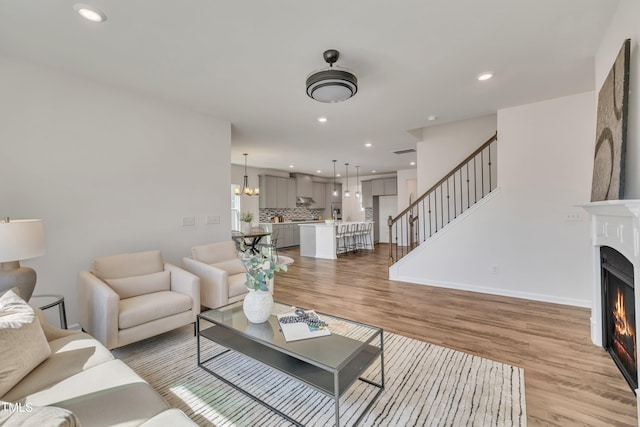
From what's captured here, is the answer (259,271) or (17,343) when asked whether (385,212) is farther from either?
(17,343)

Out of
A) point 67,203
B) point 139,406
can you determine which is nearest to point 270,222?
point 67,203

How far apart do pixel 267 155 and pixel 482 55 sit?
5210mm

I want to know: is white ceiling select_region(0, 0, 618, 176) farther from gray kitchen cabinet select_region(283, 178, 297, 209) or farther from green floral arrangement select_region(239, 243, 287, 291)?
gray kitchen cabinet select_region(283, 178, 297, 209)

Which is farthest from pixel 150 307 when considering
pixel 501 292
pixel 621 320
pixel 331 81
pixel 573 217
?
pixel 573 217

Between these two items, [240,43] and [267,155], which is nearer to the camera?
[240,43]

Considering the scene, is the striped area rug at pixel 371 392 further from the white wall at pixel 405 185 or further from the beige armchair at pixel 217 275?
the white wall at pixel 405 185

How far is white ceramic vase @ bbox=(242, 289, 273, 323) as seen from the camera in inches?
81.7

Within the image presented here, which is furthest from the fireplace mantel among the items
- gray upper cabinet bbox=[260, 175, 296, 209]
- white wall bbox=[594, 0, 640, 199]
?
gray upper cabinet bbox=[260, 175, 296, 209]

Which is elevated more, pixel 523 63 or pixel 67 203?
pixel 523 63

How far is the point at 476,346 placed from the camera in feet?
8.45

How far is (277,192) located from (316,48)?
7.00 metres

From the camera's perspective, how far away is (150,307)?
98.1 inches

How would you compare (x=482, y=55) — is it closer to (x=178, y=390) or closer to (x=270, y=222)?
(x=178, y=390)

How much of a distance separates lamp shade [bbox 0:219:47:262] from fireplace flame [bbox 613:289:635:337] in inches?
171
